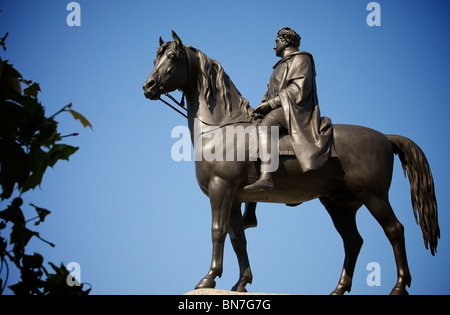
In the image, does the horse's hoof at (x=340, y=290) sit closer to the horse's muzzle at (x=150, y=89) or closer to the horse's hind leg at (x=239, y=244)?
the horse's hind leg at (x=239, y=244)

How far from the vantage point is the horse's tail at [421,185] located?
873 centimetres

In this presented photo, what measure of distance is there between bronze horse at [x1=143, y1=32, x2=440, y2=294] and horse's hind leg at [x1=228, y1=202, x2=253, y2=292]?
15mm

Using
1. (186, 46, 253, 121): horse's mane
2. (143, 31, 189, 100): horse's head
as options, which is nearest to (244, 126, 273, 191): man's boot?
(186, 46, 253, 121): horse's mane

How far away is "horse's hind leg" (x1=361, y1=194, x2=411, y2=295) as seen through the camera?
27.9 ft

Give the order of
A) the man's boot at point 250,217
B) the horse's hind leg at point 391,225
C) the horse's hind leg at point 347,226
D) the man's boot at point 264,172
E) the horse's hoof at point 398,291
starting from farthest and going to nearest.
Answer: the man's boot at point 250,217 → the horse's hind leg at point 347,226 → the horse's hind leg at point 391,225 → the horse's hoof at point 398,291 → the man's boot at point 264,172

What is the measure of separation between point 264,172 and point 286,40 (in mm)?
2526

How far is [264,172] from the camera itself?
8117 millimetres

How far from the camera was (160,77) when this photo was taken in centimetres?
859

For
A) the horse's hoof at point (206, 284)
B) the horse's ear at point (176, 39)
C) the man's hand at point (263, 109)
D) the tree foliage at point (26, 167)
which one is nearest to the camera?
the tree foliage at point (26, 167)

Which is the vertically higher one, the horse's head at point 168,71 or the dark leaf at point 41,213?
the horse's head at point 168,71

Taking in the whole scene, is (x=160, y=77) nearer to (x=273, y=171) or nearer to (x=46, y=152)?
(x=273, y=171)

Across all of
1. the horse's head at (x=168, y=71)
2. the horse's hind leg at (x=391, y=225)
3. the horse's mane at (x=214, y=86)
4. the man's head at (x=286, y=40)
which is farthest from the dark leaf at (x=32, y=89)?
the man's head at (x=286, y=40)

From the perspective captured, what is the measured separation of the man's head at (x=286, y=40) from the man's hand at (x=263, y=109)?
3.90 feet

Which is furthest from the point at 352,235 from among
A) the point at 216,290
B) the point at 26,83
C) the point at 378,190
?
the point at 26,83
